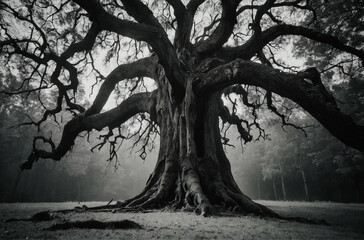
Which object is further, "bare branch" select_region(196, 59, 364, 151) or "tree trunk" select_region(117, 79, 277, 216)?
"tree trunk" select_region(117, 79, 277, 216)

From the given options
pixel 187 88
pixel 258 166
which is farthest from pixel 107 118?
pixel 258 166

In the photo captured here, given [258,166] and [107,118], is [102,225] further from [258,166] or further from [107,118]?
[258,166]

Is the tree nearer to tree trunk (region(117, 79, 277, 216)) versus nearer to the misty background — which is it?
tree trunk (region(117, 79, 277, 216))

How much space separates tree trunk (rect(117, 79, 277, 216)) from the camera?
179 inches

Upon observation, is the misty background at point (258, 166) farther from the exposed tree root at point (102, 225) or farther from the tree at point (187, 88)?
the exposed tree root at point (102, 225)

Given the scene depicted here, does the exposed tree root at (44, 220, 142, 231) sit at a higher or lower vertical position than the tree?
lower

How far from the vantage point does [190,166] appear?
5117 mm

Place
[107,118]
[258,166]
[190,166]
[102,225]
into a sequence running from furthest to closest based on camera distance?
[258,166]
[107,118]
[190,166]
[102,225]

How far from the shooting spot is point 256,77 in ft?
15.3

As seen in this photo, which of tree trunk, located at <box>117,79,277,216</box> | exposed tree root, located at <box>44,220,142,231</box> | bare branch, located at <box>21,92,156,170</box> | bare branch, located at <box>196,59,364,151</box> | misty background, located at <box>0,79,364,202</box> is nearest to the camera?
exposed tree root, located at <box>44,220,142,231</box>

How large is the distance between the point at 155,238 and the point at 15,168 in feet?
112

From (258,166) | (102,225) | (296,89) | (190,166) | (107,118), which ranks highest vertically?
(258,166)

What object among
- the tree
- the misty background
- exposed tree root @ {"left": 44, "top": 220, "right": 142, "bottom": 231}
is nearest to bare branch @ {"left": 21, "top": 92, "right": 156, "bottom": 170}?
the tree

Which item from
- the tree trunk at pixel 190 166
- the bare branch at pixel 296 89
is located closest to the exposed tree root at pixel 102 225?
the tree trunk at pixel 190 166
